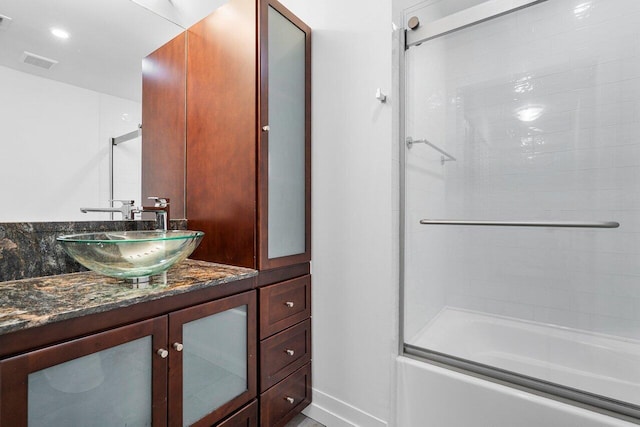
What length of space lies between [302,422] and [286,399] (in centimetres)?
25

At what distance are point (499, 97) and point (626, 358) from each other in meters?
1.52

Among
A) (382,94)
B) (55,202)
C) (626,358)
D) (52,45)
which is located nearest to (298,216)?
(382,94)

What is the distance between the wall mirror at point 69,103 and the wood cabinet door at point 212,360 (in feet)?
2.32

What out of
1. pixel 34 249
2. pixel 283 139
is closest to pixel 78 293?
pixel 34 249

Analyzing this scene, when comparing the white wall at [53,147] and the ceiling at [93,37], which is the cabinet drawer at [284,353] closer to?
the white wall at [53,147]

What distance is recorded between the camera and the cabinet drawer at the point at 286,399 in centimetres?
129

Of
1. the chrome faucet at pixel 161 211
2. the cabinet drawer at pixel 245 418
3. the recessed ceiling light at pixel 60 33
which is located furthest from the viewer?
the chrome faucet at pixel 161 211

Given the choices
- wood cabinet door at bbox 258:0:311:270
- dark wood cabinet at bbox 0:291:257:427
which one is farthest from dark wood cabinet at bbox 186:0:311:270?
dark wood cabinet at bbox 0:291:257:427

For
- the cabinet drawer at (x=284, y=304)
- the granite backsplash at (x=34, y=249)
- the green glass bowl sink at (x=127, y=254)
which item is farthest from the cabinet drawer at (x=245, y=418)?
the granite backsplash at (x=34, y=249)

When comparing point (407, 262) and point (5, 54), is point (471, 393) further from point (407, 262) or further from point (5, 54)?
point (5, 54)

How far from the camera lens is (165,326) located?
0.94 m

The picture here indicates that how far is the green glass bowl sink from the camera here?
0.89 m

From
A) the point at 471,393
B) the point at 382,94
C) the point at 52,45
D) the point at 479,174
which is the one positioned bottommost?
the point at 471,393

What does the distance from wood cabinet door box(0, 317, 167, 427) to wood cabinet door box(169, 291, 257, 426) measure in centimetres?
5
